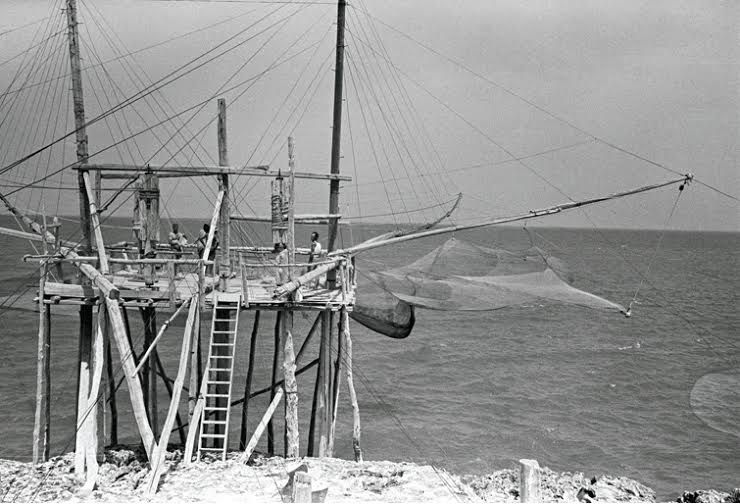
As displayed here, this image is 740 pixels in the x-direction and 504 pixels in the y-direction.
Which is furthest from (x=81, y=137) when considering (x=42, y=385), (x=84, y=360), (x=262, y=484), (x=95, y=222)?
(x=262, y=484)

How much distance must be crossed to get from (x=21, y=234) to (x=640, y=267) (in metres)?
92.8

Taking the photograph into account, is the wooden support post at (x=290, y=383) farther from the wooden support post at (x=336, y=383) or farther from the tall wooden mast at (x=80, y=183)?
the tall wooden mast at (x=80, y=183)

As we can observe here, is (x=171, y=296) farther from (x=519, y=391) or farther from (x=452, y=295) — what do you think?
(x=519, y=391)

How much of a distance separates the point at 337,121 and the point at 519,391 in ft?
61.0

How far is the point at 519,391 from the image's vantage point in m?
32.7

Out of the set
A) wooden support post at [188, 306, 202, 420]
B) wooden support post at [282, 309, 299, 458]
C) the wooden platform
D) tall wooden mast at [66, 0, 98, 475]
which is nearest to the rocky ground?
wooden support post at [282, 309, 299, 458]

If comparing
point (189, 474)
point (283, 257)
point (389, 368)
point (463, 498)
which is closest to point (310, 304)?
point (283, 257)

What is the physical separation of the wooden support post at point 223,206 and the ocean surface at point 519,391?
19.3 feet

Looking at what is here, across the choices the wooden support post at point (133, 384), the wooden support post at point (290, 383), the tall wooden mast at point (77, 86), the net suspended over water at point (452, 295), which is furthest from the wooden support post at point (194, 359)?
the net suspended over water at point (452, 295)

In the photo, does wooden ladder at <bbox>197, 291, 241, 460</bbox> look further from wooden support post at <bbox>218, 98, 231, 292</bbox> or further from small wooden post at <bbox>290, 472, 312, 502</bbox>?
small wooden post at <bbox>290, 472, 312, 502</bbox>

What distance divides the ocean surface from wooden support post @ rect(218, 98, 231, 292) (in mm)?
5884

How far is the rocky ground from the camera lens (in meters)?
14.0

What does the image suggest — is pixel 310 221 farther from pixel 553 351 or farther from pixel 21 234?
pixel 553 351

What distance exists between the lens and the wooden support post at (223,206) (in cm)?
1527
